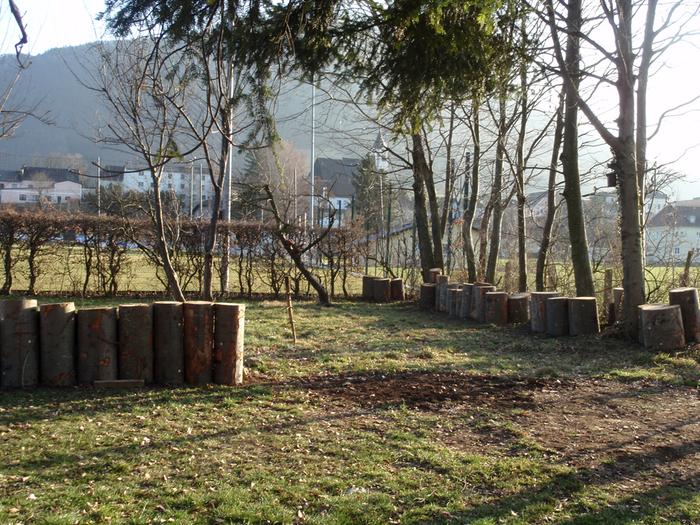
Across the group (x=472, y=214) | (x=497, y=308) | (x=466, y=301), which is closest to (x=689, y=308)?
(x=497, y=308)

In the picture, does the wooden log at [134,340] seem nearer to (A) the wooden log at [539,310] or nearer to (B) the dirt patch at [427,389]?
(B) the dirt patch at [427,389]

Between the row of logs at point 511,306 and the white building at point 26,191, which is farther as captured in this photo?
the white building at point 26,191

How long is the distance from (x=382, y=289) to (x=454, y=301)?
11.0 feet

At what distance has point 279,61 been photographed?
6141 mm

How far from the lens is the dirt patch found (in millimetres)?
6027

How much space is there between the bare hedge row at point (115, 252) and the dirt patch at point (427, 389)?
8.10 metres

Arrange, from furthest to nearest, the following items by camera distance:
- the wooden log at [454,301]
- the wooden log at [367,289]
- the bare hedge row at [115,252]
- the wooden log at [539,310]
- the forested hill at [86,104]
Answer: the wooden log at [367,289] < the bare hedge row at [115,252] < the wooden log at [454,301] < the forested hill at [86,104] < the wooden log at [539,310]

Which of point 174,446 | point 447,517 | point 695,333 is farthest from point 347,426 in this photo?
point 695,333

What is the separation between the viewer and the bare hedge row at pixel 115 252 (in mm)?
14719

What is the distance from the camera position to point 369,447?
4648mm

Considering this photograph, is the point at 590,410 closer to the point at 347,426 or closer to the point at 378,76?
the point at 347,426

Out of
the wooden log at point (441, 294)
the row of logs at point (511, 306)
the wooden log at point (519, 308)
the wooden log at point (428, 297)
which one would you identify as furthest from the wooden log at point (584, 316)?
the wooden log at point (428, 297)

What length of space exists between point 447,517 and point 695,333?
676 cm

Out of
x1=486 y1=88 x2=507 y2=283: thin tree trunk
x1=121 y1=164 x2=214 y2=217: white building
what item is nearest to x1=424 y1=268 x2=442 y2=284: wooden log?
x1=486 y1=88 x2=507 y2=283: thin tree trunk
